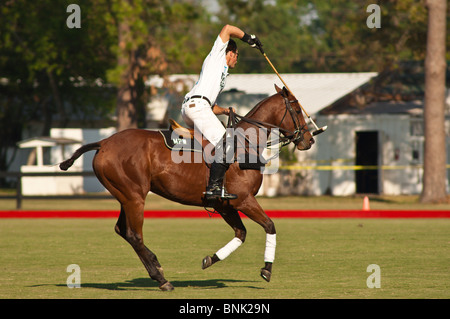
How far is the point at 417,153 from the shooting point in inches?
1211

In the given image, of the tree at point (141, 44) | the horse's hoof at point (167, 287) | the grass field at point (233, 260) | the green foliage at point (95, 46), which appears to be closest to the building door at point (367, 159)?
the green foliage at point (95, 46)

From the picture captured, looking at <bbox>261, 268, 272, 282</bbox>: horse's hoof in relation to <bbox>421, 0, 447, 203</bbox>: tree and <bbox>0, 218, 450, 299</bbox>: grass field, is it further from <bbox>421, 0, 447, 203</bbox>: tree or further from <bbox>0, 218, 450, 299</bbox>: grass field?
<bbox>421, 0, 447, 203</bbox>: tree

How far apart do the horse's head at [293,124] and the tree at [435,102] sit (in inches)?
651

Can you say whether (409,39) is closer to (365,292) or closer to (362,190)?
(362,190)

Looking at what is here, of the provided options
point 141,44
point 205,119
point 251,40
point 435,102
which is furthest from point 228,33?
point 141,44

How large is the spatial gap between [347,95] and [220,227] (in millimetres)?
14439

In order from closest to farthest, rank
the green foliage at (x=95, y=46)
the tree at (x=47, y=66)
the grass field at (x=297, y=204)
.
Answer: the grass field at (x=297, y=204)
the green foliage at (x=95, y=46)
the tree at (x=47, y=66)

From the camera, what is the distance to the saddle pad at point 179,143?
30.8 ft

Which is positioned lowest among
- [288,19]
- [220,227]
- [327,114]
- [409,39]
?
[220,227]

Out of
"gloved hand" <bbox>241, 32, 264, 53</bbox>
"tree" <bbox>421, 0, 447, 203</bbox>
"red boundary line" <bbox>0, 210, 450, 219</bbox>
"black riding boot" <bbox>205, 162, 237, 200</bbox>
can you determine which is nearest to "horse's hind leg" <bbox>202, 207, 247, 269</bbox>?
"black riding boot" <bbox>205, 162, 237, 200</bbox>

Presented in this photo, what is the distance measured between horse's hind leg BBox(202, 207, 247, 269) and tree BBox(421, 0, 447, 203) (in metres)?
16.7

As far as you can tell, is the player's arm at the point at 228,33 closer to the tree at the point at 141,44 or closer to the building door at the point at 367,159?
the tree at the point at 141,44

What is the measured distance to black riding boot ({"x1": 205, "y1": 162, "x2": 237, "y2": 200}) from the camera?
9195mm
